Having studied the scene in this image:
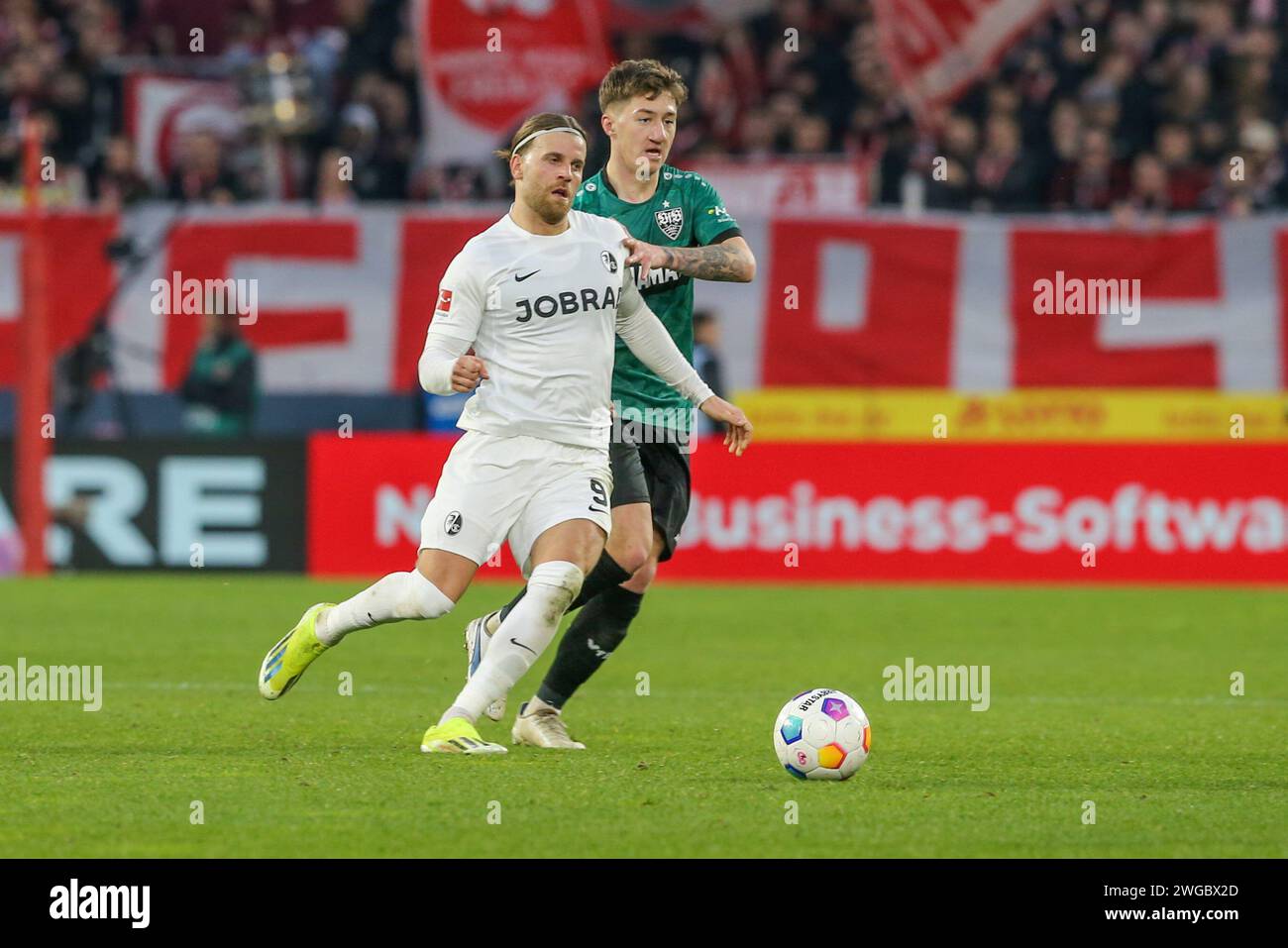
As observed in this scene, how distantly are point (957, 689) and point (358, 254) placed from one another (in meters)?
9.85

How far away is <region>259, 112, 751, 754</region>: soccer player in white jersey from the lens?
7602mm

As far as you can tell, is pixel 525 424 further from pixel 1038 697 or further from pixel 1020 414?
pixel 1020 414

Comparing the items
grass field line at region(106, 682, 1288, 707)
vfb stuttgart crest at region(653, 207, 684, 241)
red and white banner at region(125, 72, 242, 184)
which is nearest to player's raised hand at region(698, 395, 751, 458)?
vfb stuttgart crest at region(653, 207, 684, 241)

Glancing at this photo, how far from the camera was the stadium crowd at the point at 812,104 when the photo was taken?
63.2ft

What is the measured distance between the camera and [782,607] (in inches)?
597

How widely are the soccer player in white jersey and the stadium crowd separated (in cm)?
1157

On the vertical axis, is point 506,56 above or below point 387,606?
above

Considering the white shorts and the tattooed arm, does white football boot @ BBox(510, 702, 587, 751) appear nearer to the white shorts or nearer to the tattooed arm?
the white shorts

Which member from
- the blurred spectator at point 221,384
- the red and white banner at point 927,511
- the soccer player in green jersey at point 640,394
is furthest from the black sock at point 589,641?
the blurred spectator at point 221,384

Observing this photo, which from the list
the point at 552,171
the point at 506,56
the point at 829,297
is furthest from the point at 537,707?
the point at 506,56

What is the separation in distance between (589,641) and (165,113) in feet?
42.8

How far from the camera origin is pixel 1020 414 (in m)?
18.5

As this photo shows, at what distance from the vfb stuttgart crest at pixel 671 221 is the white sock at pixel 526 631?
4.97ft

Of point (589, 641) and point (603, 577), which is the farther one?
point (589, 641)
